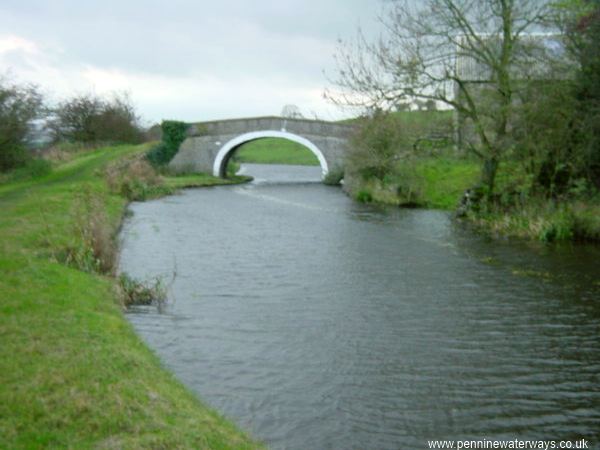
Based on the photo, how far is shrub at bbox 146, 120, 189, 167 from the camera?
46.2 meters

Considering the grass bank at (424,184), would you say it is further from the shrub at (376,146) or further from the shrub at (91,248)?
the shrub at (91,248)

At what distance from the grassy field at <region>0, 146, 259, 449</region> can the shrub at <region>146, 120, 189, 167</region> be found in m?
35.5

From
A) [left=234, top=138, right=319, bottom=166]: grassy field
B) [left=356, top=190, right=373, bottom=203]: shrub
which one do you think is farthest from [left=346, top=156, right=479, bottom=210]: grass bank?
[left=234, top=138, right=319, bottom=166]: grassy field

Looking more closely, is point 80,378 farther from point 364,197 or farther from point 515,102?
point 364,197

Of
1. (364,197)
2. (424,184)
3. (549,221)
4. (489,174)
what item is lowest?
(364,197)

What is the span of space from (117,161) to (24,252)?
82.5 feet

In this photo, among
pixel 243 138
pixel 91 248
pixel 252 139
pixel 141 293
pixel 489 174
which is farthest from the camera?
pixel 252 139

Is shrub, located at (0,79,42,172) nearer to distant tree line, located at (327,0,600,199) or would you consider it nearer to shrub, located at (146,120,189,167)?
distant tree line, located at (327,0,600,199)

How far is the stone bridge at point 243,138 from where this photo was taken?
45375mm

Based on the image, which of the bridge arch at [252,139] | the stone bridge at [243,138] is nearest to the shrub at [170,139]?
the stone bridge at [243,138]

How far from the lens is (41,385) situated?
6059 millimetres

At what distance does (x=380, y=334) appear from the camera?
9.80 meters

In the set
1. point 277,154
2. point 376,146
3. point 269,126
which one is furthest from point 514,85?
point 277,154

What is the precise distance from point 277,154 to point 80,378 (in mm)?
92259
